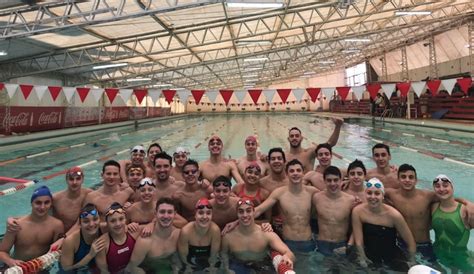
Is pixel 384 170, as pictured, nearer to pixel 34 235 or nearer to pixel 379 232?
pixel 379 232

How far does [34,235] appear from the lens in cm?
316

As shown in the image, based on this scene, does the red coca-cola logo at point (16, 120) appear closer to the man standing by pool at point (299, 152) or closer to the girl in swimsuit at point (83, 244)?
the man standing by pool at point (299, 152)

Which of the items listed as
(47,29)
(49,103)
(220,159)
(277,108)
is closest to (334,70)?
(277,108)

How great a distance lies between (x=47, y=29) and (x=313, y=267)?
10.2 metres

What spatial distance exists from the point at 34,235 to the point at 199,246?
4.69ft

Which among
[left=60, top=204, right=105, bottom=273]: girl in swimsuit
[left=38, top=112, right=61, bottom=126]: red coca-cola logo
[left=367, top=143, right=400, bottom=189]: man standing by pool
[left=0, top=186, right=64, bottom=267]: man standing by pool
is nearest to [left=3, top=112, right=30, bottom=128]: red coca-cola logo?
[left=38, top=112, right=61, bottom=126]: red coca-cola logo

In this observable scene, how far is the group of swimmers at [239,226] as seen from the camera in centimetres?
308

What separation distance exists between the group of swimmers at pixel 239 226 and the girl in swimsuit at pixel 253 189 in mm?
15

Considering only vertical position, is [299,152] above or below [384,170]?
above

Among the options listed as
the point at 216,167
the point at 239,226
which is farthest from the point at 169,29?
the point at 239,226

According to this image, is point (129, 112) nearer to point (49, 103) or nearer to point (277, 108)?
point (49, 103)

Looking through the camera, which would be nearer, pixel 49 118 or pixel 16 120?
pixel 16 120

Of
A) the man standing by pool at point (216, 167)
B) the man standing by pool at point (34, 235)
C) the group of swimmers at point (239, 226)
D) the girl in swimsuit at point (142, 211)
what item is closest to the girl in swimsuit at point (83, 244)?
the group of swimmers at point (239, 226)

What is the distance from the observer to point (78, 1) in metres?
9.59
